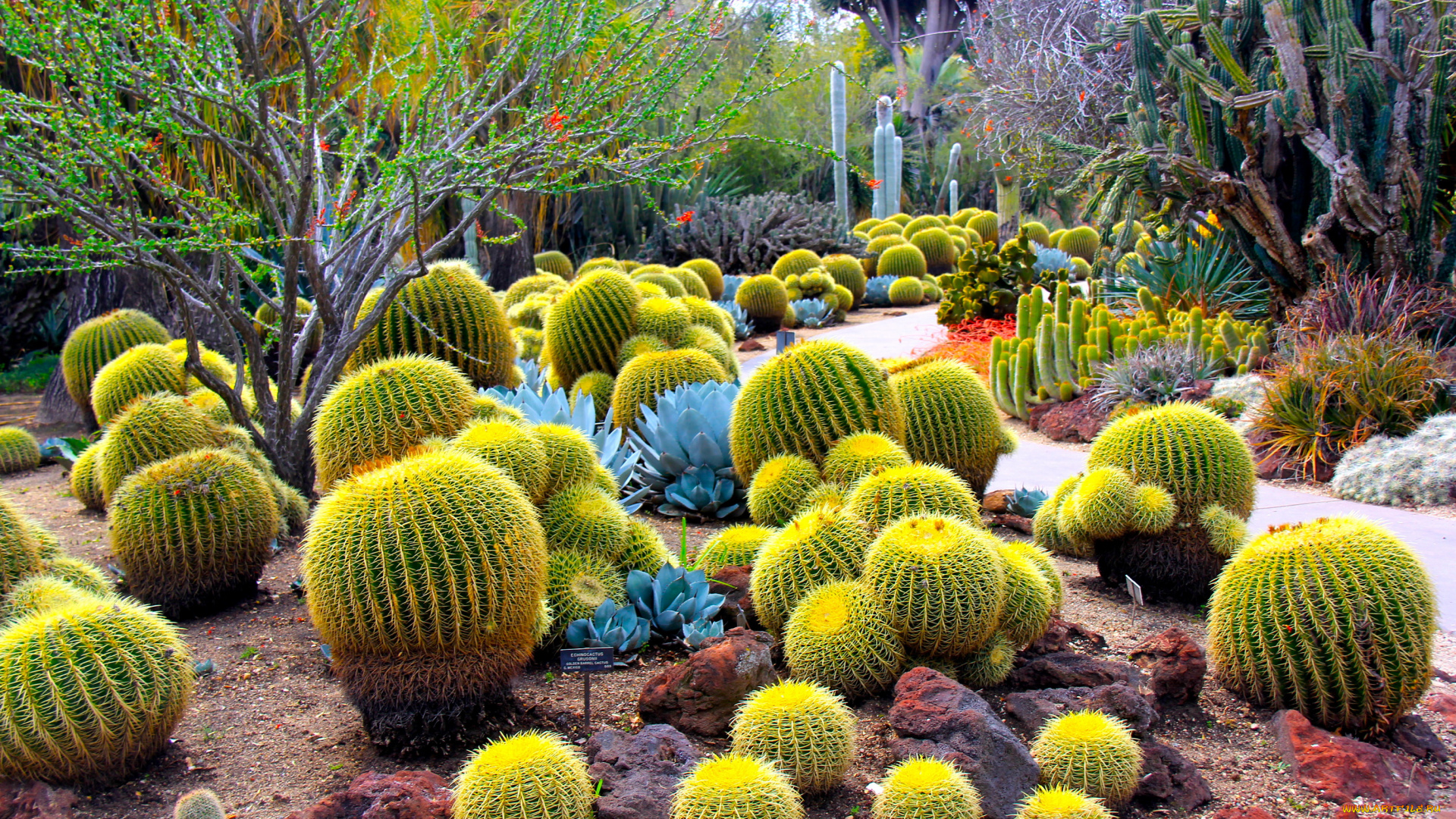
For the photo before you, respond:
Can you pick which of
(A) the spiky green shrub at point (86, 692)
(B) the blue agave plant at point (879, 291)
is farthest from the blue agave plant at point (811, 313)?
(A) the spiky green shrub at point (86, 692)

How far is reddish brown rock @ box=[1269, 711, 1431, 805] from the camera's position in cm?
271

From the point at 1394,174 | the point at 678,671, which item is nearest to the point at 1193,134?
the point at 1394,174

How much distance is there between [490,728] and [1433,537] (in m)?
4.43

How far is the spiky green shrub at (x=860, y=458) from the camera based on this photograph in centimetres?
432

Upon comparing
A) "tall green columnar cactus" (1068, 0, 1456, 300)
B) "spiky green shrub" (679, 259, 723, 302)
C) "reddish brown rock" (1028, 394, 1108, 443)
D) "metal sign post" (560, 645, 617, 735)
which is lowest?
"reddish brown rock" (1028, 394, 1108, 443)

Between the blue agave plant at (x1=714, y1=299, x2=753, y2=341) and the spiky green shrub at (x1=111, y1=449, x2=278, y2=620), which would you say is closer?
the spiky green shrub at (x1=111, y1=449, x2=278, y2=620)

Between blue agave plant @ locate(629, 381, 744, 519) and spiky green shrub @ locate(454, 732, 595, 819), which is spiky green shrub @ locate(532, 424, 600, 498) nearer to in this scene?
blue agave plant @ locate(629, 381, 744, 519)

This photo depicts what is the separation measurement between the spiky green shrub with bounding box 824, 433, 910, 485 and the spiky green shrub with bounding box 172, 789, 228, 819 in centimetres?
263

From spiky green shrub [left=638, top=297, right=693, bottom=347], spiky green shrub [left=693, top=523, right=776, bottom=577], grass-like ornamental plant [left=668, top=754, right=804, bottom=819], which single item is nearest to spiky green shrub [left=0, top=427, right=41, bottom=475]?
spiky green shrub [left=638, top=297, right=693, bottom=347]

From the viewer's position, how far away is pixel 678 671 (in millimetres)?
3123

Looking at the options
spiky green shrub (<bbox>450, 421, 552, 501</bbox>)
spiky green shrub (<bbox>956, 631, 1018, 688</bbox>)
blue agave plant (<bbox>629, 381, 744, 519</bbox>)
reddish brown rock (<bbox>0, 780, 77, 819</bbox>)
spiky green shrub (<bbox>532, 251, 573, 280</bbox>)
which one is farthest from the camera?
spiky green shrub (<bbox>532, 251, 573, 280</bbox>)

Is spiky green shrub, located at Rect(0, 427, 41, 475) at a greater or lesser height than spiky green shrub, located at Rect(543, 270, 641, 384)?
lesser

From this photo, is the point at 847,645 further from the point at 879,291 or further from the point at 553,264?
the point at 879,291

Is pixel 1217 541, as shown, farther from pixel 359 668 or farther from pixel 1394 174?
pixel 1394 174
